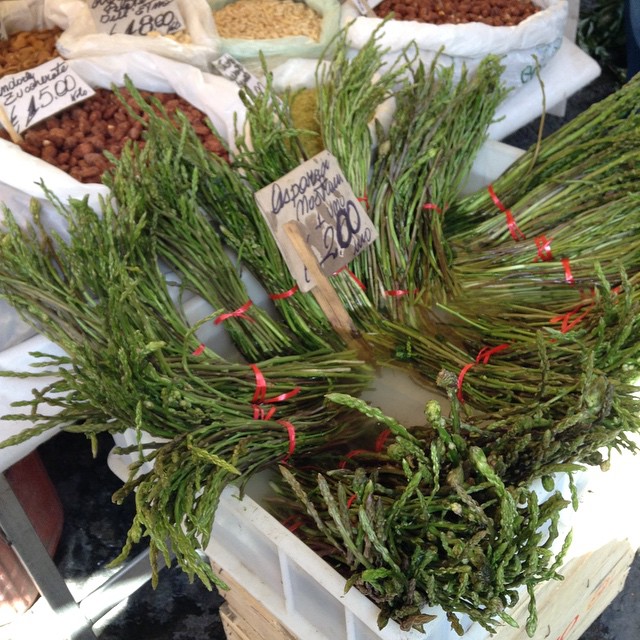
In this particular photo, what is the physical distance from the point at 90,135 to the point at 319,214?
0.54 metres

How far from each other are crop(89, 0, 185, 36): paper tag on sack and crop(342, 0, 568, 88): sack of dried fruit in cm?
42

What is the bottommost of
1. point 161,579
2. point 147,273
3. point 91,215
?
point 161,579

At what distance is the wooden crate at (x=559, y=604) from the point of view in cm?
106

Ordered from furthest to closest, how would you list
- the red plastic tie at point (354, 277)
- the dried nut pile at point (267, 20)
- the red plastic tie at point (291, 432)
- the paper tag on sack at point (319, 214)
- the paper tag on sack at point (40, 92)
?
the dried nut pile at point (267, 20)
the paper tag on sack at point (40, 92)
the red plastic tie at point (354, 277)
the paper tag on sack at point (319, 214)
the red plastic tie at point (291, 432)

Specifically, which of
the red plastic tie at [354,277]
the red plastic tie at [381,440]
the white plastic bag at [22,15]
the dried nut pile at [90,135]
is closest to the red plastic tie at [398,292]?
the red plastic tie at [354,277]

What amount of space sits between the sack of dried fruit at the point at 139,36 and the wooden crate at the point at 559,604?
1061 millimetres

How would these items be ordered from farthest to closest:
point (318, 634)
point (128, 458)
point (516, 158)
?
point (516, 158), point (128, 458), point (318, 634)

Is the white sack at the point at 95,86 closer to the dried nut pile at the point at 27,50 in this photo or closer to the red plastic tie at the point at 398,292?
the dried nut pile at the point at 27,50

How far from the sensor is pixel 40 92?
4.56ft

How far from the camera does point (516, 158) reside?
56.1 inches

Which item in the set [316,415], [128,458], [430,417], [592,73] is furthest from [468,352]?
[592,73]

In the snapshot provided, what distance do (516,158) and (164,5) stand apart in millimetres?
879

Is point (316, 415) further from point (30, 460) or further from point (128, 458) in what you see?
point (30, 460)

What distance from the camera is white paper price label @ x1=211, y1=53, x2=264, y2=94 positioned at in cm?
148
